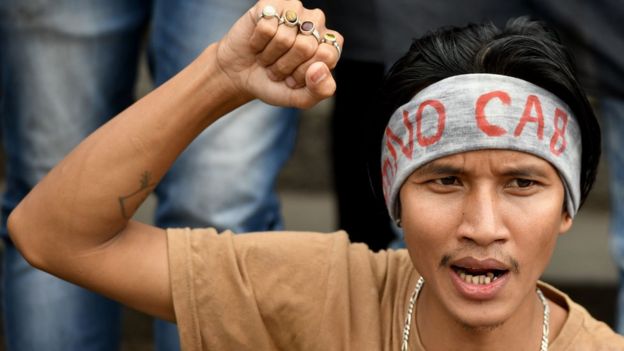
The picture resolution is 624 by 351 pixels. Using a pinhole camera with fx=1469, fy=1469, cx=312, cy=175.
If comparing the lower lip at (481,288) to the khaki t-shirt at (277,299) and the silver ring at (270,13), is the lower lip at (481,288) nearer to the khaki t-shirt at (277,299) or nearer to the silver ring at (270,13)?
the khaki t-shirt at (277,299)

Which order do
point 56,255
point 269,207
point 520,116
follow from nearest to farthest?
point 520,116 → point 56,255 → point 269,207

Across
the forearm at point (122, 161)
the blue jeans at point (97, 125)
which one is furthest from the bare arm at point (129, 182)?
the blue jeans at point (97, 125)

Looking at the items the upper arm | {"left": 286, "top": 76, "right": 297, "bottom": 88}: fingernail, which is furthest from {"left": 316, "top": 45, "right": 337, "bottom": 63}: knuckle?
the upper arm

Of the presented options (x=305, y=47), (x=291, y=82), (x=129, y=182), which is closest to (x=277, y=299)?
(x=129, y=182)

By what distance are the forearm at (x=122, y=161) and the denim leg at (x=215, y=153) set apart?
1.85 ft

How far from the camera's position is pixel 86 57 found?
3857 mm

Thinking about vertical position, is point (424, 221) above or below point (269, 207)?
above

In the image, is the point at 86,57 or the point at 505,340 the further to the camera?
the point at 86,57

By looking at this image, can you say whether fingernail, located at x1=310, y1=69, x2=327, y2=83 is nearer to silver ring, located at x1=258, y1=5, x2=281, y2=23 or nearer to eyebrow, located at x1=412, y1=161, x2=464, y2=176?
silver ring, located at x1=258, y1=5, x2=281, y2=23

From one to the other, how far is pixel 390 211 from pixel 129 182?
56 cm

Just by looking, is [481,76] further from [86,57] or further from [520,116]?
[86,57]

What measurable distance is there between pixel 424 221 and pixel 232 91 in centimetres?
47

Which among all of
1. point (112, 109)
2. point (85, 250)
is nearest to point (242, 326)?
point (85, 250)

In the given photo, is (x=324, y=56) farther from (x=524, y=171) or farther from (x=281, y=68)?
(x=524, y=171)
